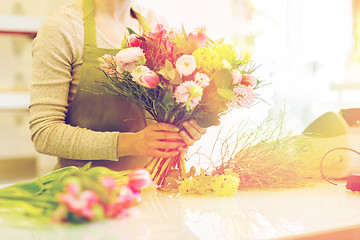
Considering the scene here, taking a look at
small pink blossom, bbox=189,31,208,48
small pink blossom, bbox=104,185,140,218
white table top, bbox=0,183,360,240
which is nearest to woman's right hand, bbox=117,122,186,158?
white table top, bbox=0,183,360,240

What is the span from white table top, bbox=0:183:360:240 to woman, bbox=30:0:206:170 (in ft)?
0.51

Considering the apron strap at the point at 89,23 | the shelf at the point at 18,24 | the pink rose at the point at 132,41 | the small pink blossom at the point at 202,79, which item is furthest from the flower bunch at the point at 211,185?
the shelf at the point at 18,24

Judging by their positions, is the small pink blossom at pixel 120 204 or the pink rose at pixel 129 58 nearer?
the small pink blossom at pixel 120 204

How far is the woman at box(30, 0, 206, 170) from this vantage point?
3.40ft

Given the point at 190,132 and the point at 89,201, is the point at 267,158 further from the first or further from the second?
the point at 89,201

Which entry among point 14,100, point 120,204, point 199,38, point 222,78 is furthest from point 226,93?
point 14,100

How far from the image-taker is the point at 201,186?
953 mm

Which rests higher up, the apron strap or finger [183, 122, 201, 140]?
the apron strap

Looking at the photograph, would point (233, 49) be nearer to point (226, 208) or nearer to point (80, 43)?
point (226, 208)

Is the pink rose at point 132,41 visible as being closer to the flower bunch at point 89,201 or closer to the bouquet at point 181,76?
the bouquet at point 181,76

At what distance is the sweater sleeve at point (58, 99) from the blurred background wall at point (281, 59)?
1510mm

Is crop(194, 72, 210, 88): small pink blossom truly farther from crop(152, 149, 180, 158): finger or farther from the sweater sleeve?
the sweater sleeve

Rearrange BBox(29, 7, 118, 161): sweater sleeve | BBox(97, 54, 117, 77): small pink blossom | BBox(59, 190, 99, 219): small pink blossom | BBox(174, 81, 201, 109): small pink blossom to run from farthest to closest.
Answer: BBox(29, 7, 118, 161): sweater sleeve → BBox(97, 54, 117, 77): small pink blossom → BBox(174, 81, 201, 109): small pink blossom → BBox(59, 190, 99, 219): small pink blossom

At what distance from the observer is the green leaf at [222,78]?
0.88m
